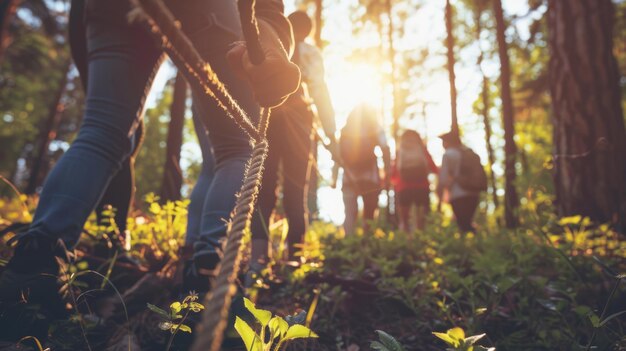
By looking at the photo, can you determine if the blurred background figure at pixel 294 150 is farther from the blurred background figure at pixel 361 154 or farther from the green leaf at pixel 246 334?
the blurred background figure at pixel 361 154

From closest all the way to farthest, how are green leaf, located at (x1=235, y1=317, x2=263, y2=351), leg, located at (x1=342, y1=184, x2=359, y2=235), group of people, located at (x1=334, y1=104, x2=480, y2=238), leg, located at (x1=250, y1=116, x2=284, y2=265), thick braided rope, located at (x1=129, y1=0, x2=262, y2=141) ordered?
thick braided rope, located at (x1=129, y1=0, x2=262, y2=141), green leaf, located at (x1=235, y1=317, x2=263, y2=351), leg, located at (x1=250, y1=116, x2=284, y2=265), leg, located at (x1=342, y1=184, x2=359, y2=235), group of people, located at (x1=334, y1=104, x2=480, y2=238)

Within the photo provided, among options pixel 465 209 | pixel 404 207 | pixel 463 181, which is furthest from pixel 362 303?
pixel 404 207

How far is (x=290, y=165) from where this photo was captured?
3.01 metres

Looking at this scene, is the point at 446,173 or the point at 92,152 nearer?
the point at 92,152

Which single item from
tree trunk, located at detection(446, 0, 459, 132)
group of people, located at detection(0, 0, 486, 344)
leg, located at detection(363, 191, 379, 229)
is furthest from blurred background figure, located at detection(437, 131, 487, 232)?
group of people, located at detection(0, 0, 486, 344)

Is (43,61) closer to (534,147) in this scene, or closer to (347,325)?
(347,325)

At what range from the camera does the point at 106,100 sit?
1.61 metres

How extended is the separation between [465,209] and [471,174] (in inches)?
24.2

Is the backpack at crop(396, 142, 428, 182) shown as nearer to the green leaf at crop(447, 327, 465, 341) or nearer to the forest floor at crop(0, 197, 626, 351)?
the forest floor at crop(0, 197, 626, 351)

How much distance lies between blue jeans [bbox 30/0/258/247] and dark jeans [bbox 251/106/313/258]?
1.24 metres

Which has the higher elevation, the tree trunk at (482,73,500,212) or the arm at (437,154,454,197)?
the tree trunk at (482,73,500,212)

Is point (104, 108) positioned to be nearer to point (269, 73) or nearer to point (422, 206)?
point (269, 73)

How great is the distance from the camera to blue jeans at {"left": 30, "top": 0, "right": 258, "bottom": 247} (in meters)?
1.47

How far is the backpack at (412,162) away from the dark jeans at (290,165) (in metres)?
4.31
